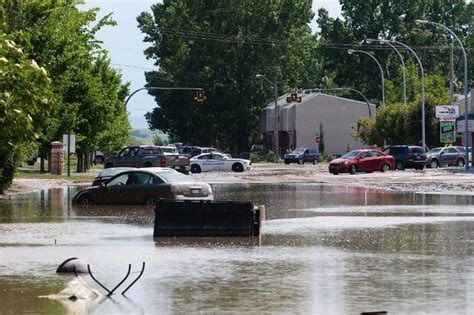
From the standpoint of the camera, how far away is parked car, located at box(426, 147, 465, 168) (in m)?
84.5

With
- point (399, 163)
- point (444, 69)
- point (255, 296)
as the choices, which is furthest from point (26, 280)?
point (444, 69)

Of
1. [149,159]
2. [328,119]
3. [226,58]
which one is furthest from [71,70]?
[328,119]

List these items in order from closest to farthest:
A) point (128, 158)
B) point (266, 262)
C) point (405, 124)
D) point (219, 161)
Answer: point (266, 262) → point (128, 158) → point (219, 161) → point (405, 124)

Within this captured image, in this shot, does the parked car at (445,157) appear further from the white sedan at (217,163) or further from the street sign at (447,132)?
the white sedan at (217,163)

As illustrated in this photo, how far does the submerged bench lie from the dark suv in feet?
→ 181

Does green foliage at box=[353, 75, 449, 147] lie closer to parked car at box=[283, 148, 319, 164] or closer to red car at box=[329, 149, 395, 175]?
parked car at box=[283, 148, 319, 164]

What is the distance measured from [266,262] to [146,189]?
56.9ft

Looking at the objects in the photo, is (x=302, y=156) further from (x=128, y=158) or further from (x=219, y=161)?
(x=128, y=158)

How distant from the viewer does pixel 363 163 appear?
243 feet

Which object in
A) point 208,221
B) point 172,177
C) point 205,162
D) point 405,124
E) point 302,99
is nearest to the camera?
point 208,221

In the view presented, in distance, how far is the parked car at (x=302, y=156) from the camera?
113375 mm

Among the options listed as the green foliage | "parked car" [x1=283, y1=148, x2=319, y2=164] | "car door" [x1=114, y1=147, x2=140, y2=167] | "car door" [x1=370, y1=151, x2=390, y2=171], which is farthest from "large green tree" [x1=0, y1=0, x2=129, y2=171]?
"parked car" [x1=283, y1=148, x2=319, y2=164]

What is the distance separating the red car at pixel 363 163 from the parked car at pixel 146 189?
3519cm

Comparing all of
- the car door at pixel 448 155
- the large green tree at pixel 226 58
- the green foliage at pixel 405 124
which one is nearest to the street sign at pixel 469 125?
the car door at pixel 448 155
